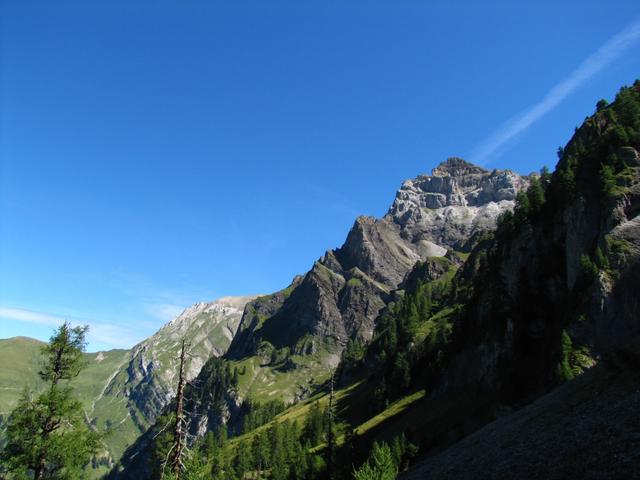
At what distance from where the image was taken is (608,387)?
34.3 metres

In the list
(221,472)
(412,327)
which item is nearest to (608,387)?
(221,472)

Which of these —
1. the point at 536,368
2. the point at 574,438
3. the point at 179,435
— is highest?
the point at 536,368

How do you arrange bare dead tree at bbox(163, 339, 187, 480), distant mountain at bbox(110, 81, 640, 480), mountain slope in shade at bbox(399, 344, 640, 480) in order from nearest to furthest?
mountain slope in shade at bbox(399, 344, 640, 480) < bare dead tree at bbox(163, 339, 187, 480) < distant mountain at bbox(110, 81, 640, 480)

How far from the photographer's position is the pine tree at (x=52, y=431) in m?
25.9

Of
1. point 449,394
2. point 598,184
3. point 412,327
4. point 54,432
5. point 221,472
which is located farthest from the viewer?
point 412,327

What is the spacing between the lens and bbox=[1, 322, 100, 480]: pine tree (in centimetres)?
2589

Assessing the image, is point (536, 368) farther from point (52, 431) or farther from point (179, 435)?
point (52, 431)

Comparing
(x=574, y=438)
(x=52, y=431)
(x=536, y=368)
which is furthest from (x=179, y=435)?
(x=536, y=368)

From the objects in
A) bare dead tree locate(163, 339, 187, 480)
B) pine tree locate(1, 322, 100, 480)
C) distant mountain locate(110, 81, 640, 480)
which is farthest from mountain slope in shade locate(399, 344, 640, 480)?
pine tree locate(1, 322, 100, 480)

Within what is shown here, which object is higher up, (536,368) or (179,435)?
(536,368)

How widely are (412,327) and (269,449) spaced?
2965 inches

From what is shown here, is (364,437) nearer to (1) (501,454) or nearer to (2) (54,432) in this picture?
(1) (501,454)

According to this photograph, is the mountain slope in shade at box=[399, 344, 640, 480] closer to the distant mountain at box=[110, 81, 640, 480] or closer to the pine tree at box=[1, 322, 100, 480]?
the distant mountain at box=[110, 81, 640, 480]

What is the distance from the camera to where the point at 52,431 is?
1091 inches
